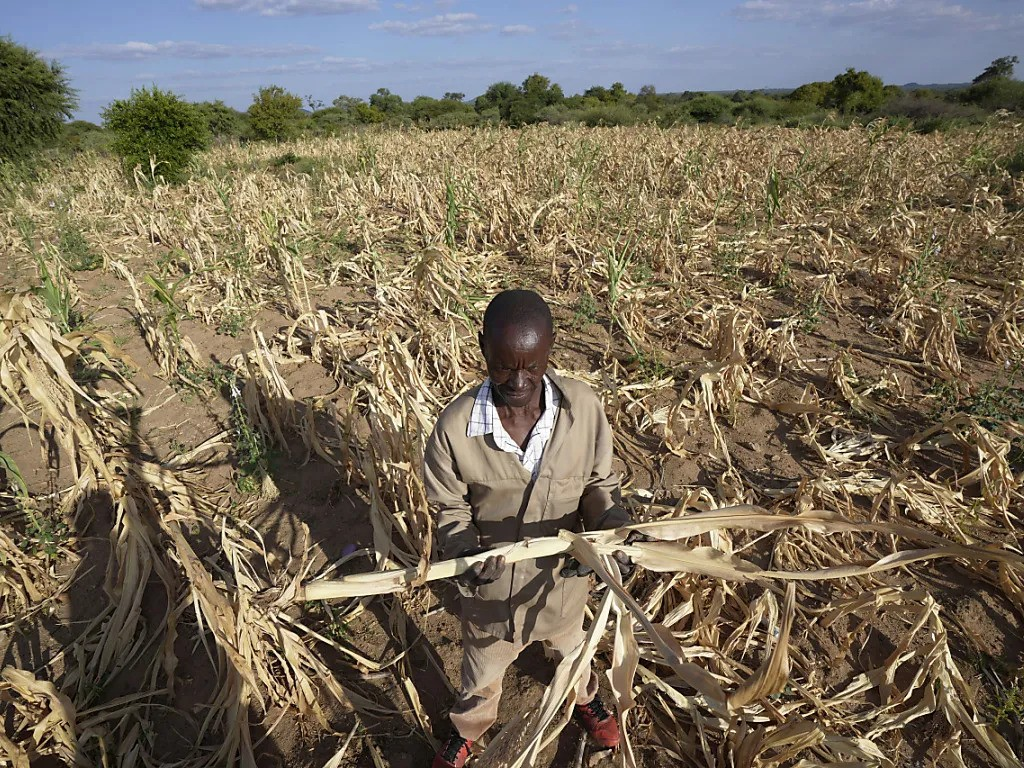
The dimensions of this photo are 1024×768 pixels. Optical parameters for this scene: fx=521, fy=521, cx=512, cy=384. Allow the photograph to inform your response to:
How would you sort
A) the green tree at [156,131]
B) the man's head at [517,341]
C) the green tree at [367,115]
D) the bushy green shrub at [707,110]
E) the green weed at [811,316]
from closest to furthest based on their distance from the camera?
the man's head at [517,341] → the green weed at [811,316] → the green tree at [156,131] → the bushy green shrub at [707,110] → the green tree at [367,115]

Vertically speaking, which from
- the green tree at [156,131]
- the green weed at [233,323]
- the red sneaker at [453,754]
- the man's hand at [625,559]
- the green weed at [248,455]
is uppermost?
the green tree at [156,131]

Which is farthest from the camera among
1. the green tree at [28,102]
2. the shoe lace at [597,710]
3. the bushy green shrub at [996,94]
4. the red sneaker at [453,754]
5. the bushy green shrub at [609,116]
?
the bushy green shrub at [609,116]

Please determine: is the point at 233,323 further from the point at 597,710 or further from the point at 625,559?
the point at 625,559

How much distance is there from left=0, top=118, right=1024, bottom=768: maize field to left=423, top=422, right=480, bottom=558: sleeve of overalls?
161mm

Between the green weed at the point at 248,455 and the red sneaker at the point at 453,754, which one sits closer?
the red sneaker at the point at 453,754

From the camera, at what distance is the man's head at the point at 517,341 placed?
135 cm

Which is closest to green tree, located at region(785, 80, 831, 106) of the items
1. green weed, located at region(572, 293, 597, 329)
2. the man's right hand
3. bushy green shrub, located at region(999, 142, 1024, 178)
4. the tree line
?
the tree line

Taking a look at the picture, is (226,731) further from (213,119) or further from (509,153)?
(213,119)

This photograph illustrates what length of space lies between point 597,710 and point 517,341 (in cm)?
162

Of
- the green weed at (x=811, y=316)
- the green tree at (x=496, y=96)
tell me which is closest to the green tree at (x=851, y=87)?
the green tree at (x=496, y=96)

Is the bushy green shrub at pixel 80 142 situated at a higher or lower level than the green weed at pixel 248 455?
higher

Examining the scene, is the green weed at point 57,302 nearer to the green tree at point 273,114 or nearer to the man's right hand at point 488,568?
the man's right hand at point 488,568

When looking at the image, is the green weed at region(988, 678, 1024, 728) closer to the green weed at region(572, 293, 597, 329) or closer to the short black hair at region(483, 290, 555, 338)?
the short black hair at region(483, 290, 555, 338)

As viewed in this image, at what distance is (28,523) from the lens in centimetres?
298
